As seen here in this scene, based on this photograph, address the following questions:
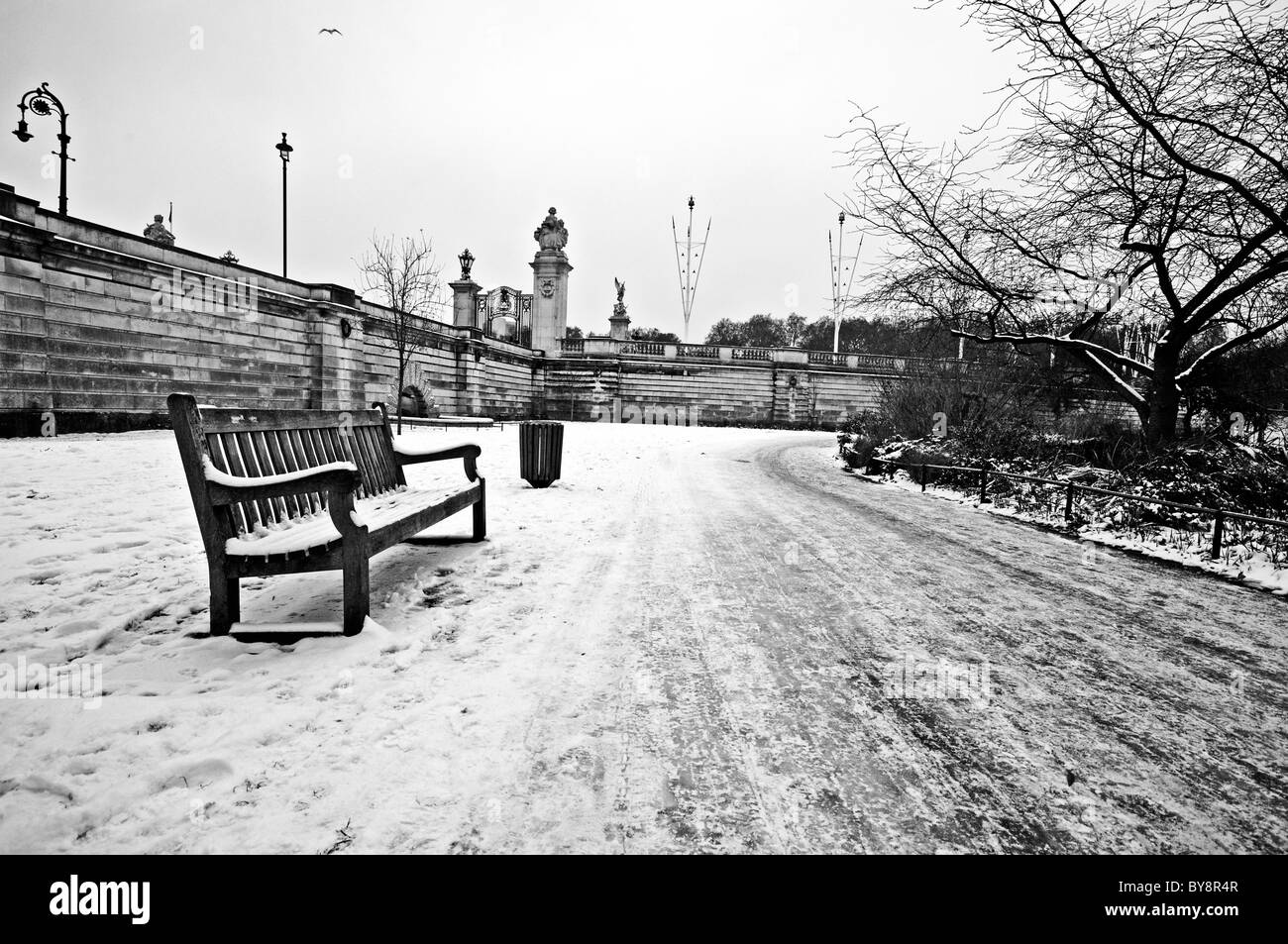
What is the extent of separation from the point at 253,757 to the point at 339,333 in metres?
21.4

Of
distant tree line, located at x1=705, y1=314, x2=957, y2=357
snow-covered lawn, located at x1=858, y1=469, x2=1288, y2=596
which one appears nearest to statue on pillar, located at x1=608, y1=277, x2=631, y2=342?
distant tree line, located at x1=705, y1=314, x2=957, y2=357

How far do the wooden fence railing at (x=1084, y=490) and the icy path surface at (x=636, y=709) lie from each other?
0.63 metres

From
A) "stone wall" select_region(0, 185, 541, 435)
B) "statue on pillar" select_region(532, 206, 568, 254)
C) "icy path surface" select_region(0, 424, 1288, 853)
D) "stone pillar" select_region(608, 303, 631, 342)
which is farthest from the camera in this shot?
"stone pillar" select_region(608, 303, 631, 342)

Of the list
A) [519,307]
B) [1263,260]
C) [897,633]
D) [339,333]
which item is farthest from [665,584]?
[519,307]

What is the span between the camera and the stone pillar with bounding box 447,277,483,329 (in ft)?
115

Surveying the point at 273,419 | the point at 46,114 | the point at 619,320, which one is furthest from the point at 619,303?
the point at 273,419

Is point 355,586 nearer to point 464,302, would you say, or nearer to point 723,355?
point 464,302

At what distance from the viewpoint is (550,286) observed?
38.8 m

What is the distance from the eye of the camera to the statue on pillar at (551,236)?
37.9 metres

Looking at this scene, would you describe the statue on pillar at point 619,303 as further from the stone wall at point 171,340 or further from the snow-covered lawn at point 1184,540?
the snow-covered lawn at point 1184,540

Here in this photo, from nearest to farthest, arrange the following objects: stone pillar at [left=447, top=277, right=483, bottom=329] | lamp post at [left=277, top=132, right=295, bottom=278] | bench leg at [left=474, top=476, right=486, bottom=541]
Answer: bench leg at [left=474, top=476, right=486, bottom=541], lamp post at [left=277, top=132, right=295, bottom=278], stone pillar at [left=447, top=277, right=483, bottom=329]

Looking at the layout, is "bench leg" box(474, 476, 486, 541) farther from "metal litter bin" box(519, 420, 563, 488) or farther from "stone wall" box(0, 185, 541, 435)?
"stone wall" box(0, 185, 541, 435)

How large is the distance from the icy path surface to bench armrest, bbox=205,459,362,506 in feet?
2.45
